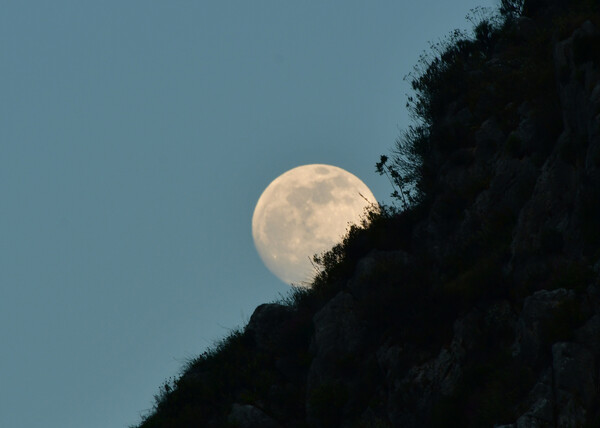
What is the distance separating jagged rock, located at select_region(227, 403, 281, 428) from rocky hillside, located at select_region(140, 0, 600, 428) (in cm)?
7

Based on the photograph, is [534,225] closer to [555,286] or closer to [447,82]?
[555,286]

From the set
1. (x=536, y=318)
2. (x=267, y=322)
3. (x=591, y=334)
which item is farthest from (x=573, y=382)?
(x=267, y=322)

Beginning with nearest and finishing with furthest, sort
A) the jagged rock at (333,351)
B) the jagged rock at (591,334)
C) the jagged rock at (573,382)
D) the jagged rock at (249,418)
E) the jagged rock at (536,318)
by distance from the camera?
the jagged rock at (573,382), the jagged rock at (591,334), the jagged rock at (536,318), the jagged rock at (333,351), the jagged rock at (249,418)

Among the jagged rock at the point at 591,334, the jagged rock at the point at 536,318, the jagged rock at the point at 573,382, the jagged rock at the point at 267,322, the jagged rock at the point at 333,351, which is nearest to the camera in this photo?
the jagged rock at the point at 573,382

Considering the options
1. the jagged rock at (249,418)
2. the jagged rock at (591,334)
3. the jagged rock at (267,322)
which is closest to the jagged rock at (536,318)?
the jagged rock at (591,334)

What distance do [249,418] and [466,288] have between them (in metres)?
10.2

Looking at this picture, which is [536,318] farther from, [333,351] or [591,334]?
[333,351]

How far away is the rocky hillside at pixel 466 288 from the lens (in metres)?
18.8

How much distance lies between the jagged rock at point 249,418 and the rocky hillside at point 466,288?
7 cm

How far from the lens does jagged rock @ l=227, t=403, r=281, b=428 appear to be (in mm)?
27625

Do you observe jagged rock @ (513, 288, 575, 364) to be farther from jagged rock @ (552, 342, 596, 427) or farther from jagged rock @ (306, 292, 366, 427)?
jagged rock @ (306, 292, 366, 427)

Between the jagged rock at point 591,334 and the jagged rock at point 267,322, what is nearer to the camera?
the jagged rock at point 591,334

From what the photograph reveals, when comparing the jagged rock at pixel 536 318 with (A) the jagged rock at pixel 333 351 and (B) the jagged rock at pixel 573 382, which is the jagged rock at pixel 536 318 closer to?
(B) the jagged rock at pixel 573 382

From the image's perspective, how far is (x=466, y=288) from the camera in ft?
76.8
